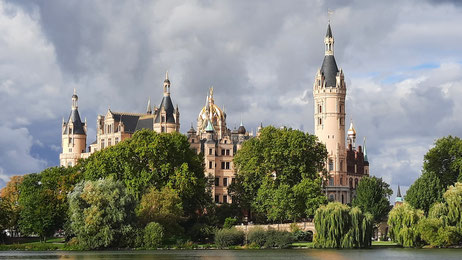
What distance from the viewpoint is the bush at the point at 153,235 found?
94.2m

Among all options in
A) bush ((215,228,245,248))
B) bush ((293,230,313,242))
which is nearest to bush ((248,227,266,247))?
bush ((215,228,245,248))

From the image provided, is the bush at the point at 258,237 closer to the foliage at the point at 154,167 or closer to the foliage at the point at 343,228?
the foliage at the point at 343,228

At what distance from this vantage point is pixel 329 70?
16100 centimetres

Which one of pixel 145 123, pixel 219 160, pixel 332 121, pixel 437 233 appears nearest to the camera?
pixel 437 233

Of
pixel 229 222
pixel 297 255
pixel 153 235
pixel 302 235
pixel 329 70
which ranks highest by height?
pixel 329 70

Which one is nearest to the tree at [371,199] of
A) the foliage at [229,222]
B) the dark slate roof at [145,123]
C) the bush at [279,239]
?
the foliage at [229,222]

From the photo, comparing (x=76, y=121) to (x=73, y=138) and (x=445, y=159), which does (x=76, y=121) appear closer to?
(x=73, y=138)

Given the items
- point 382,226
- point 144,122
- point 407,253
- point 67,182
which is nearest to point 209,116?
point 144,122

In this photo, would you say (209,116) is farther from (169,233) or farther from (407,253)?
(407,253)

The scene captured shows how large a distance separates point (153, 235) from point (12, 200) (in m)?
40.2

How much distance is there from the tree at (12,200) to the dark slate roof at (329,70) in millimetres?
52721

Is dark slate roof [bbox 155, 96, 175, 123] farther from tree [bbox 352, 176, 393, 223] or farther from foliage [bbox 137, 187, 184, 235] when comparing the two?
foliage [bbox 137, 187, 184, 235]

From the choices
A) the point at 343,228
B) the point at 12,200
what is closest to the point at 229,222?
the point at 343,228

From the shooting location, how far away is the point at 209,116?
195500 mm
